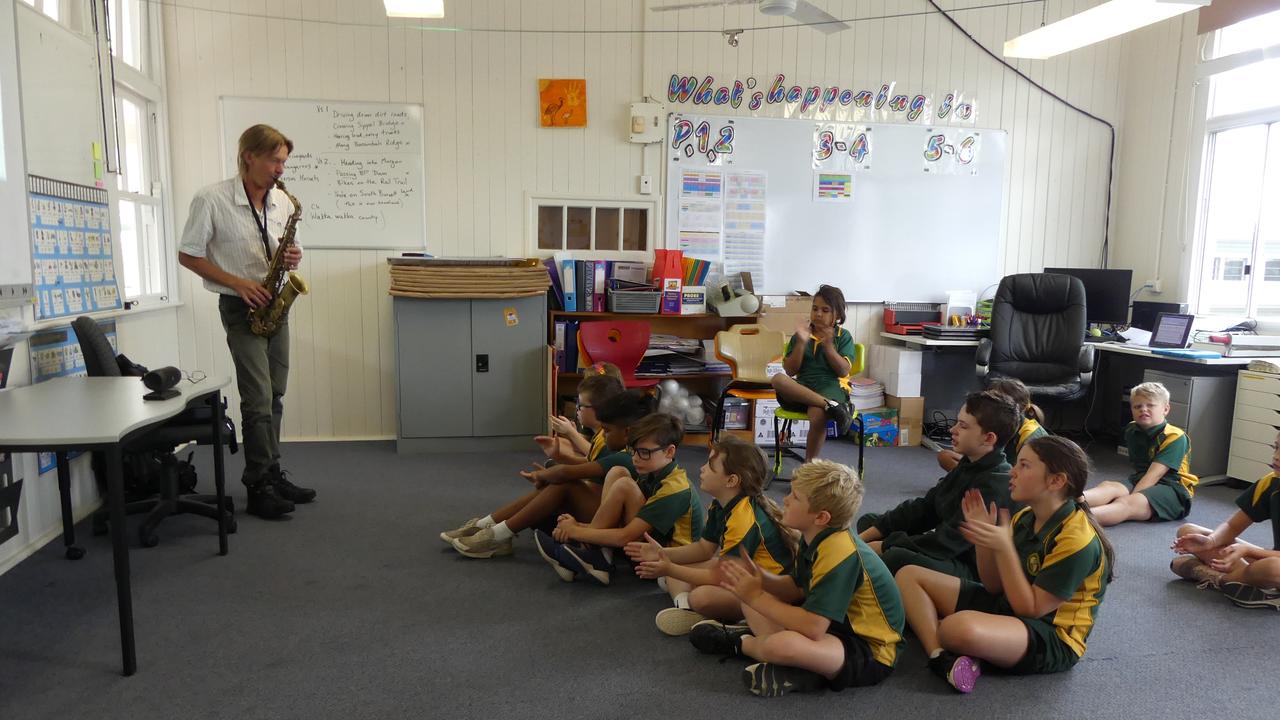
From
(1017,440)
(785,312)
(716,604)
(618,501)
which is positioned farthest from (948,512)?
(785,312)

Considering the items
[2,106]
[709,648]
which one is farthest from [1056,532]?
[2,106]

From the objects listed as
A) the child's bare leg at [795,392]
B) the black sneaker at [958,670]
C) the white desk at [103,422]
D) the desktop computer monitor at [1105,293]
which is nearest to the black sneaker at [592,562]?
the black sneaker at [958,670]

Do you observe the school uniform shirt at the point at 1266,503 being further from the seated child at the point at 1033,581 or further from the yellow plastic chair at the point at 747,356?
the yellow plastic chair at the point at 747,356

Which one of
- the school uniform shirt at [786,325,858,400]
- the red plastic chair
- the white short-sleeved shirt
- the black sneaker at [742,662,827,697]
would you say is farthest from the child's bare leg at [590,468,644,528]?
the red plastic chair

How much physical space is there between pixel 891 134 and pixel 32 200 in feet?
15.4

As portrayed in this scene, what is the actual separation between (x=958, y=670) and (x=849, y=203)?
383 cm

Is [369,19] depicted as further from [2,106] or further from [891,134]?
[891,134]

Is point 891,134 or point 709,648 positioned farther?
point 891,134

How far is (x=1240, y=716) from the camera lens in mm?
A: 2035

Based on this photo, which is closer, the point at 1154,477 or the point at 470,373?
the point at 1154,477

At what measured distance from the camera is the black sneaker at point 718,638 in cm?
228

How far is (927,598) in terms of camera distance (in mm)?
2252

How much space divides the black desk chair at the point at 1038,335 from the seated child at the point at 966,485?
2.53 meters

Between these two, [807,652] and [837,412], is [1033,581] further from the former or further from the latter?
[837,412]
